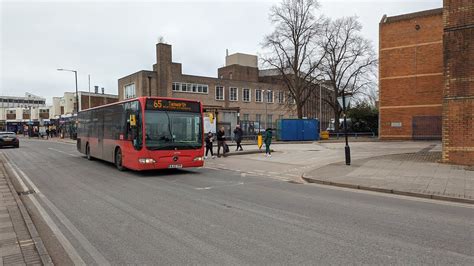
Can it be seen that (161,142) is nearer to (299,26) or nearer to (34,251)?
(34,251)

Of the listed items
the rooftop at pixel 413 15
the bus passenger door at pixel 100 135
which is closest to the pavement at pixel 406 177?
the bus passenger door at pixel 100 135

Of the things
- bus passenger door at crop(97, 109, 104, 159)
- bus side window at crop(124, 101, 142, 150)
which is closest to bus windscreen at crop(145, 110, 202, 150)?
bus side window at crop(124, 101, 142, 150)

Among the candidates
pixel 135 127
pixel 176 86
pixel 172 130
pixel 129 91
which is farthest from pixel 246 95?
pixel 135 127

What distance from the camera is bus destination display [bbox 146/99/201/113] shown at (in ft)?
43.6

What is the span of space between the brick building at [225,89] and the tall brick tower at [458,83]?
24.8 m

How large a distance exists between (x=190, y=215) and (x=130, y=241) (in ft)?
5.72

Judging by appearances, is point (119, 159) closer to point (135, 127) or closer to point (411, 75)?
point (135, 127)

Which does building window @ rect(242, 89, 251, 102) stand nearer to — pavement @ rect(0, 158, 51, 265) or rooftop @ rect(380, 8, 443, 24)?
rooftop @ rect(380, 8, 443, 24)

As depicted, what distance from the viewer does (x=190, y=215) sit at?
7215mm

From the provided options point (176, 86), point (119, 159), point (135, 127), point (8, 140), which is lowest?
point (119, 159)

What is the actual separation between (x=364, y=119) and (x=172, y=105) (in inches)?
1695

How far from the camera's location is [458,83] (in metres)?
14.6

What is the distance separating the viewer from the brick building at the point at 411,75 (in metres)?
33.8

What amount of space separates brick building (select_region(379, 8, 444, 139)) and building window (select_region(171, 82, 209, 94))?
28231 mm
